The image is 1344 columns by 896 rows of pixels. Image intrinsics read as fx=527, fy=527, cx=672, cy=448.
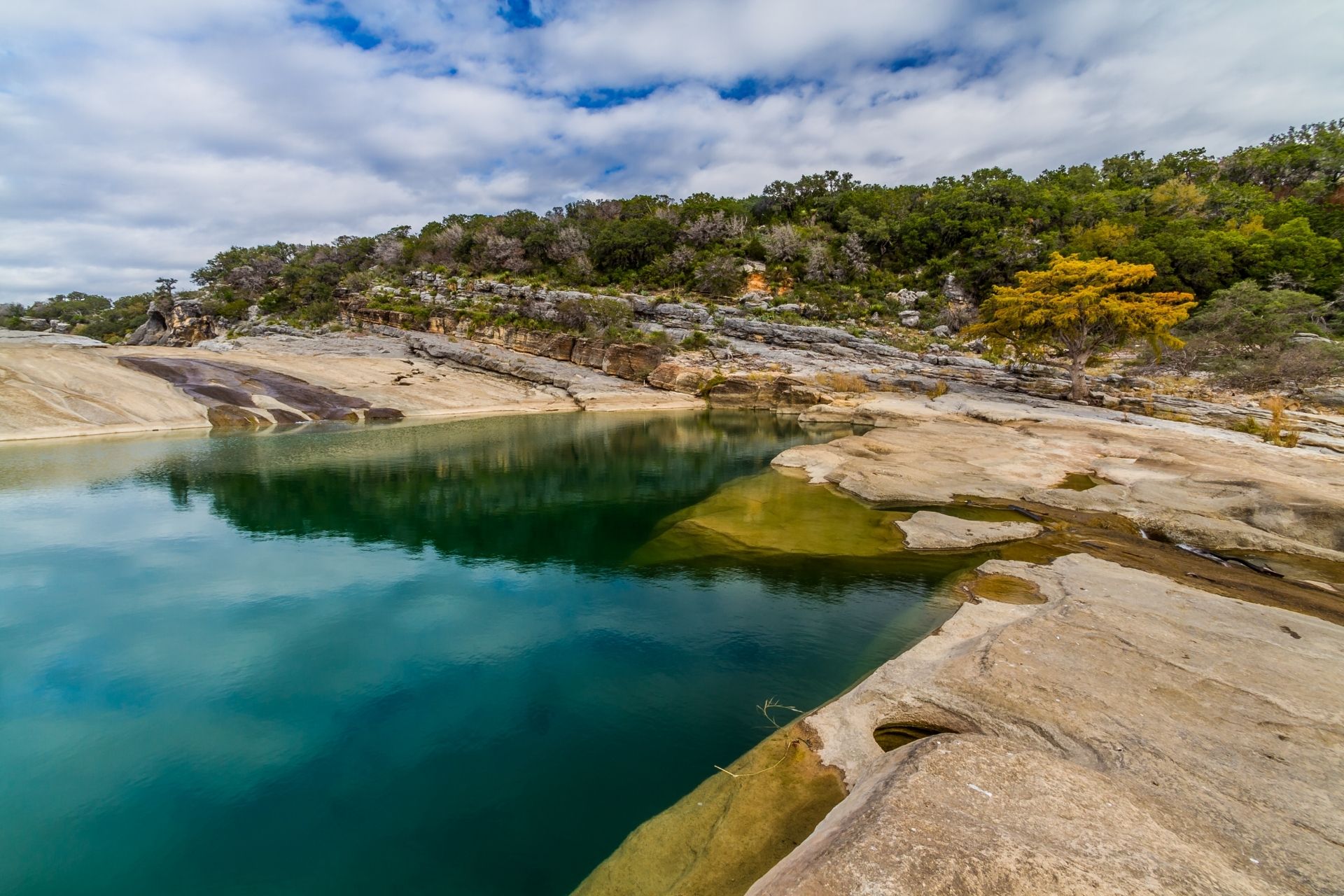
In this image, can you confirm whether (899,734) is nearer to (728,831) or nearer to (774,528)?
(728,831)

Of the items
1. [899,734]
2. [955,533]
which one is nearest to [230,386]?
[955,533]

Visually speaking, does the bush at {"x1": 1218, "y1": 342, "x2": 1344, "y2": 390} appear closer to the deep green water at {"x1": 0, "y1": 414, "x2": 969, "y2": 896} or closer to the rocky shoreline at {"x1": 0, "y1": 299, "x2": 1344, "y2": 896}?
the rocky shoreline at {"x1": 0, "y1": 299, "x2": 1344, "y2": 896}

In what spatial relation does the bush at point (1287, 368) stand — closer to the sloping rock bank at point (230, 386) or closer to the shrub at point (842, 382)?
the shrub at point (842, 382)

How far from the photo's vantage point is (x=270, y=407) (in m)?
41.0

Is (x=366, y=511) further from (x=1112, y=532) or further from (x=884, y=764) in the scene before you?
(x=1112, y=532)

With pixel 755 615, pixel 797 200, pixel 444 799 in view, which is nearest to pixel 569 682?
pixel 444 799

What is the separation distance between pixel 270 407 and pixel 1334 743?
52498mm

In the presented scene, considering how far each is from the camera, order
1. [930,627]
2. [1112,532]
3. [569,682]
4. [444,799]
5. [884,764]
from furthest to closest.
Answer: [1112,532] < [930,627] < [569,682] < [444,799] < [884,764]

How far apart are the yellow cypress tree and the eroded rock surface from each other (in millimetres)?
24488

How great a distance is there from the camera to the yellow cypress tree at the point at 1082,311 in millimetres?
30641

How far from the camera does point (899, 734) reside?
6824 mm

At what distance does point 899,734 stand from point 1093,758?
200 centimetres

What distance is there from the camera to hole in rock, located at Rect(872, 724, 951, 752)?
665 centimetres

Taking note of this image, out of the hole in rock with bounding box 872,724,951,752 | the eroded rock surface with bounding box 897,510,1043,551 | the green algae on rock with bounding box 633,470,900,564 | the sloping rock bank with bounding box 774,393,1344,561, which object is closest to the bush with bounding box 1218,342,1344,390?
the sloping rock bank with bounding box 774,393,1344,561
